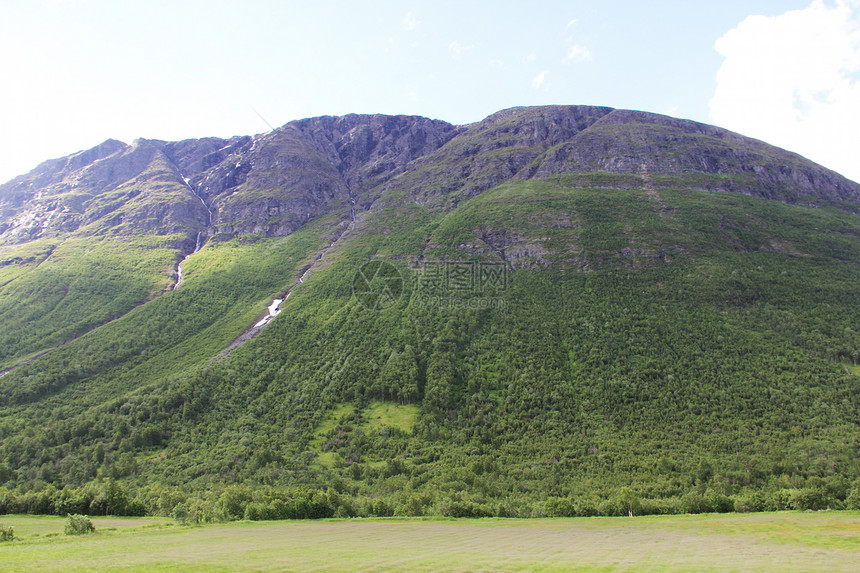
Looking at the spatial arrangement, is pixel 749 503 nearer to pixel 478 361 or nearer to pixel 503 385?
pixel 503 385

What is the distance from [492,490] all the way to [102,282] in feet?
566

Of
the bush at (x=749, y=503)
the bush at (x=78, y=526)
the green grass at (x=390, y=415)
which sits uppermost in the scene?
the bush at (x=78, y=526)

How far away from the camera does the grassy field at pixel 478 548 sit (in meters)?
21.3

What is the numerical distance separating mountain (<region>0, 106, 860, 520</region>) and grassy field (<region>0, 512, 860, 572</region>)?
14537mm

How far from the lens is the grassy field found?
21.3 m

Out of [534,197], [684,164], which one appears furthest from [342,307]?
[684,164]

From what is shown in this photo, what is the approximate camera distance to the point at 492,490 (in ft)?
207

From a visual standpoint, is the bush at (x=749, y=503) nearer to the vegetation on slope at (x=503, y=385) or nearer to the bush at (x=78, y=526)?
the vegetation on slope at (x=503, y=385)

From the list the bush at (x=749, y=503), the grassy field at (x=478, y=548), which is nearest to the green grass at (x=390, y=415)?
the grassy field at (x=478, y=548)

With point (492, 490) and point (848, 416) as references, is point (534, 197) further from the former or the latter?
point (492, 490)

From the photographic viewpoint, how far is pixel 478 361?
9762cm

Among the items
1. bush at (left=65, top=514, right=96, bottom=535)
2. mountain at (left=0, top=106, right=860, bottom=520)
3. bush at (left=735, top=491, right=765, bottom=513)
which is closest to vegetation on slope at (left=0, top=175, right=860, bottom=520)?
bush at (left=735, top=491, right=765, bottom=513)

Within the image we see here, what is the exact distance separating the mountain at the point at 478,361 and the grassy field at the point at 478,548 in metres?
14.5

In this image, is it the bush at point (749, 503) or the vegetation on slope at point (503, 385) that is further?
the vegetation on slope at point (503, 385)
